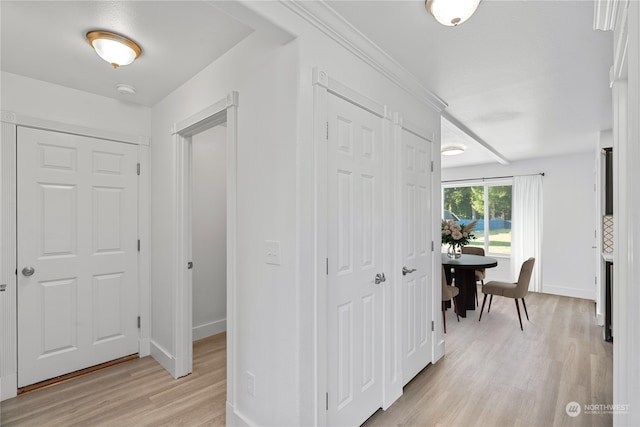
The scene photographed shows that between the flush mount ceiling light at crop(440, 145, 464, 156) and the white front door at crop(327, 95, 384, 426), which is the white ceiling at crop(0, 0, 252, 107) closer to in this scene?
the white front door at crop(327, 95, 384, 426)

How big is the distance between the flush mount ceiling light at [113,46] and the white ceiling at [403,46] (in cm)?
5

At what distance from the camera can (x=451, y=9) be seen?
152 centimetres

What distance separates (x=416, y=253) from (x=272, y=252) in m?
1.39

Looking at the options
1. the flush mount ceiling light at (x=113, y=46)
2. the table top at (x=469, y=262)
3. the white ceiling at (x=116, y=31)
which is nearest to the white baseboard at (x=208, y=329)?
the white ceiling at (x=116, y=31)

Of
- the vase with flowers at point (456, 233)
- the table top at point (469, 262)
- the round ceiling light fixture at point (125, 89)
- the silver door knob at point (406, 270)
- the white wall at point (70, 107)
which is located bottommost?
the table top at point (469, 262)

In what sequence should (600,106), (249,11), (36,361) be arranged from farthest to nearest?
(600,106) < (36,361) < (249,11)

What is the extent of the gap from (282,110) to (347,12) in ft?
2.10

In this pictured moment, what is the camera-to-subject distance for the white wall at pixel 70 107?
2406mm

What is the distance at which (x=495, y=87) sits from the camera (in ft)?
8.68

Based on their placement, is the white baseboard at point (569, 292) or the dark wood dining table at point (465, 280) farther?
the white baseboard at point (569, 292)

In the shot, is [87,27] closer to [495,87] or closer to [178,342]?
[178,342]

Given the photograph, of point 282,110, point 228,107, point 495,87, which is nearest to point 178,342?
point 228,107

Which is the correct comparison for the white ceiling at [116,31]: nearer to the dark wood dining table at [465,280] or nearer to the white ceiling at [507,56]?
the white ceiling at [507,56]

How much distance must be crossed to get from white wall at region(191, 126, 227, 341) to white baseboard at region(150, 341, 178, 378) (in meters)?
0.51
